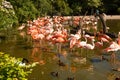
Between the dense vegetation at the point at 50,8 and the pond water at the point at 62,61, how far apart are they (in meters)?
1.89


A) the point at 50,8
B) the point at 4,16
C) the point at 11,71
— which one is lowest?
the point at 50,8

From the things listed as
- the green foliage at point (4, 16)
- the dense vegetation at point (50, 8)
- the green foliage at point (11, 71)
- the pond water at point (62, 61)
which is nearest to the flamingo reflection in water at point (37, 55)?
the pond water at point (62, 61)

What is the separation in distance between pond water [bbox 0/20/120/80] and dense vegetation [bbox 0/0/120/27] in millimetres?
1892

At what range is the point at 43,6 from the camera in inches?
1244

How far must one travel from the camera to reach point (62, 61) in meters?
12.1

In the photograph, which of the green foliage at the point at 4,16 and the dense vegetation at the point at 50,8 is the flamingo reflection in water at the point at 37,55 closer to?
the green foliage at the point at 4,16

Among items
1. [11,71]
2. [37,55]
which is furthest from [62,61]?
[11,71]

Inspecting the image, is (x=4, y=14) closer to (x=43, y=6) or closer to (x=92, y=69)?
(x=92, y=69)

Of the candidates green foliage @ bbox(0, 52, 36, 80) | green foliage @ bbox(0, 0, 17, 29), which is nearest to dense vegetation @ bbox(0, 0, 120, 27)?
green foliage @ bbox(0, 0, 17, 29)

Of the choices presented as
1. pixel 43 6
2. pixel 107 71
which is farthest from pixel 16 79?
pixel 43 6

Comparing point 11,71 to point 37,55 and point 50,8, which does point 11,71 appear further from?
point 50,8

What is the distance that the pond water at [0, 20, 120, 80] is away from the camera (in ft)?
32.6

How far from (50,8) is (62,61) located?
22490 mm

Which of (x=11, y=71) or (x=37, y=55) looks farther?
(x=37, y=55)
